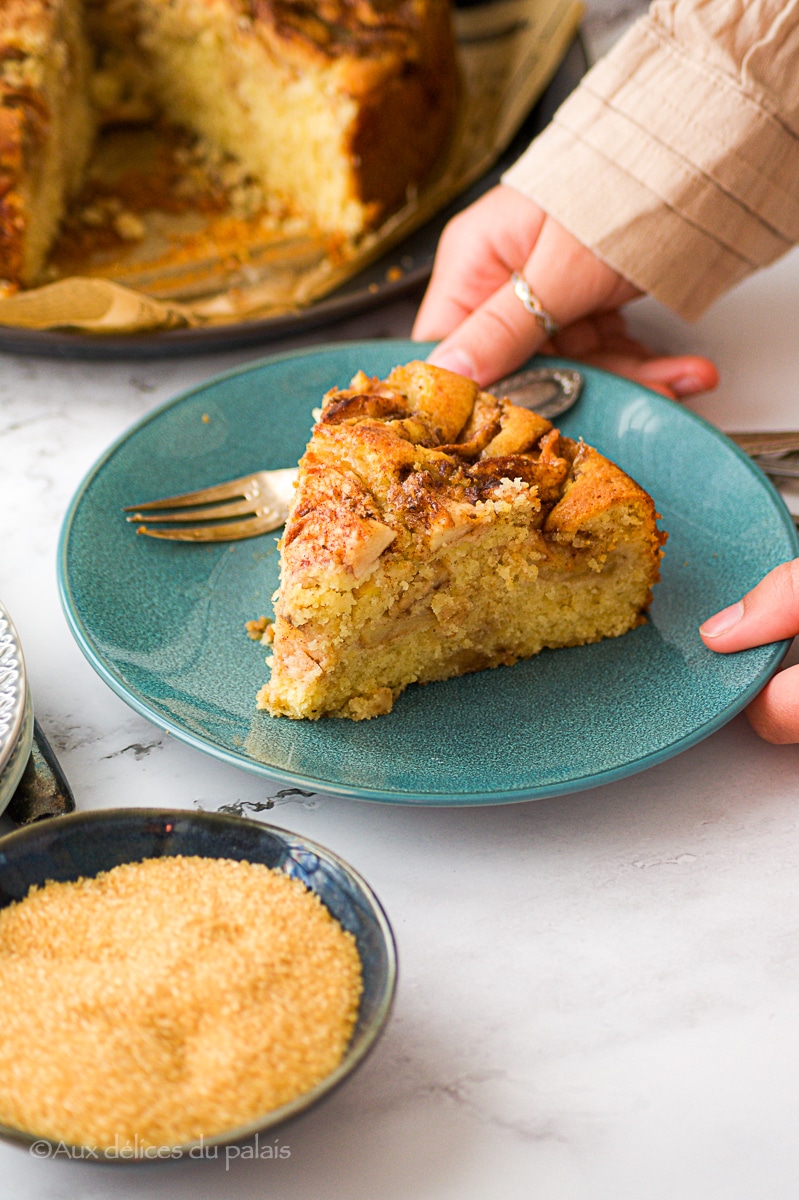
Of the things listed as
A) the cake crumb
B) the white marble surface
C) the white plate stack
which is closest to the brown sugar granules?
the white marble surface

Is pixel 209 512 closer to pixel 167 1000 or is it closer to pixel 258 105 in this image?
pixel 167 1000

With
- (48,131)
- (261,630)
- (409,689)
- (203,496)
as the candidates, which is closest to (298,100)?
(48,131)

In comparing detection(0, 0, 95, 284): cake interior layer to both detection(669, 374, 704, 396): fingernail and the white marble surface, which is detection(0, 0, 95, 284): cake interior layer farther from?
detection(669, 374, 704, 396): fingernail

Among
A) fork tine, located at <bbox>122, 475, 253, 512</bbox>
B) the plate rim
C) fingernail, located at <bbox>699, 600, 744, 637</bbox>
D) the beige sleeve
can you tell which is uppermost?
the beige sleeve

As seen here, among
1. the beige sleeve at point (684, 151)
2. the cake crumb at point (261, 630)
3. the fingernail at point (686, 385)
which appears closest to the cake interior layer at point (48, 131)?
the beige sleeve at point (684, 151)

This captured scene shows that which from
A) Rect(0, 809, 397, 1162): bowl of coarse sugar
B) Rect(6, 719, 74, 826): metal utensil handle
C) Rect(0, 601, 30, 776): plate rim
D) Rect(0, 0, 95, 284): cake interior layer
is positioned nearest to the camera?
Rect(0, 809, 397, 1162): bowl of coarse sugar

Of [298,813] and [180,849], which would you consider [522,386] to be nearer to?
[298,813]
